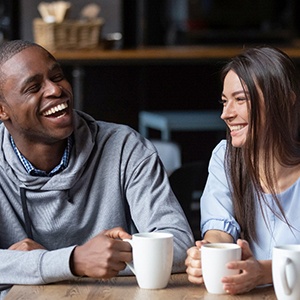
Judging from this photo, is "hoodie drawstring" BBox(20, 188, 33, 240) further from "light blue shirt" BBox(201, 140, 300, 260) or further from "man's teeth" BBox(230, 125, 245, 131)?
"man's teeth" BBox(230, 125, 245, 131)

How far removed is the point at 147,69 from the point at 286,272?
3.73m

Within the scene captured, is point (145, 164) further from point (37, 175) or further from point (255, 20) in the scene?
point (255, 20)

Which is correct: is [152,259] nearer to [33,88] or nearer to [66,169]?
[66,169]

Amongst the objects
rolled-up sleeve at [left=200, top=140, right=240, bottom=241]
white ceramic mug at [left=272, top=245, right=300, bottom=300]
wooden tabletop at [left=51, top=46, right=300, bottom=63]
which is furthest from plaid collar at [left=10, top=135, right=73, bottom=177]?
wooden tabletop at [left=51, top=46, right=300, bottom=63]

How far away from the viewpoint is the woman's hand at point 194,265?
1.74 metres

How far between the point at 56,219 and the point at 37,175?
0.12 metres

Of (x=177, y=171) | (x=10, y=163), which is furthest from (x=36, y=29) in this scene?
(x=10, y=163)

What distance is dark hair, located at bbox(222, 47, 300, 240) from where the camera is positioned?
2.04 metres

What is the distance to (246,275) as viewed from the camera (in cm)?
169

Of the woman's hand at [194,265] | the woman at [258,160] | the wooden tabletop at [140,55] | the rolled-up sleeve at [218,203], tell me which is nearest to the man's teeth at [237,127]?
the woman at [258,160]

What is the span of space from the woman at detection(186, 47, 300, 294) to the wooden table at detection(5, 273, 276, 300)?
27cm

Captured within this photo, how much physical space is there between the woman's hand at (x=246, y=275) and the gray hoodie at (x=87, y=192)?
1.15 ft

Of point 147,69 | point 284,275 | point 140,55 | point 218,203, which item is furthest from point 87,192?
point 147,69

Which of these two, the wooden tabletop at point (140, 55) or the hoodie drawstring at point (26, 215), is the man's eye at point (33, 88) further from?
the wooden tabletop at point (140, 55)
